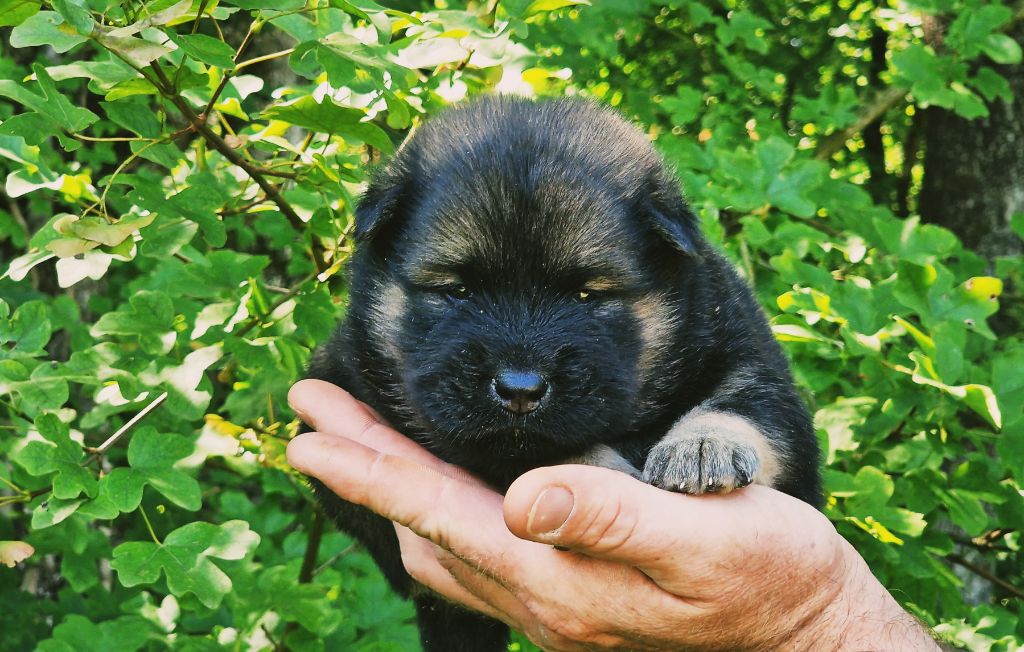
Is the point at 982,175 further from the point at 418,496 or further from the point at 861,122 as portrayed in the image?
the point at 418,496

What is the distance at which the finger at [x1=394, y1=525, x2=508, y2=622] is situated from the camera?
9.96ft

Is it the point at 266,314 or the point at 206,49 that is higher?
the point at 206,49

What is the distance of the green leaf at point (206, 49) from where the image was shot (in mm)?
2299

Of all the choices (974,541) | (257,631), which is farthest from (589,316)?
(974,541)

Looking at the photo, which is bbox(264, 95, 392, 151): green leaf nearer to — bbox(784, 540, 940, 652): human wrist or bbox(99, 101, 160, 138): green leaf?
bbox(99, 101, 160, 138): green leaf

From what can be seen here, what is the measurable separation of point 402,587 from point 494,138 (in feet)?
5.79

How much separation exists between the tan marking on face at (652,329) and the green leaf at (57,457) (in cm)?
164

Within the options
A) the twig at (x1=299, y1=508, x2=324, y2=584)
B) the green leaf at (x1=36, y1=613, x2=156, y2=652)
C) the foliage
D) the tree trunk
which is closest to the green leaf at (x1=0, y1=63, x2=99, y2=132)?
the foliage

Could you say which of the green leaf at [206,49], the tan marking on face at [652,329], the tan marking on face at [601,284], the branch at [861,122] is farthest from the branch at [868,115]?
the green leaf at [206,49]

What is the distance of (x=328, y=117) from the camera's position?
9.12 feet

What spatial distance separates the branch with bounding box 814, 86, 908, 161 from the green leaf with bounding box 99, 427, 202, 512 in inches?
155

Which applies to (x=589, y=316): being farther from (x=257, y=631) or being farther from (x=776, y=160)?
(x=257, y=631)

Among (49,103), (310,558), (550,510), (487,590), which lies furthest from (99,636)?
(550,510)

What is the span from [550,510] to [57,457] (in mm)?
1431
